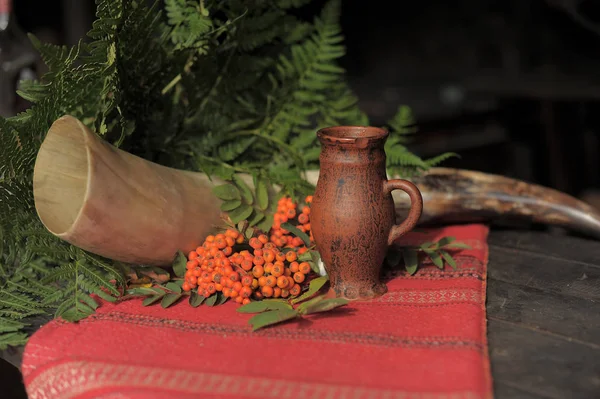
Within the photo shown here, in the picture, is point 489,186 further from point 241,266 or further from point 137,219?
point 137,219

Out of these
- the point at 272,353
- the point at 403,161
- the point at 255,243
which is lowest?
the point at 272,353

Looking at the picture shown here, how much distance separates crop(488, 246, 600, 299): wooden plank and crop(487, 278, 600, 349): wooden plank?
3 centimetres

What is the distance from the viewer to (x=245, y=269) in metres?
0.95

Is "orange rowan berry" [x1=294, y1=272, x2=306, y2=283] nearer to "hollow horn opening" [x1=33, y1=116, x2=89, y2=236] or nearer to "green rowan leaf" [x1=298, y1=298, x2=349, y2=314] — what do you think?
"green rowan leaf" [x1=298, y1=298, x2=349, y2=314]

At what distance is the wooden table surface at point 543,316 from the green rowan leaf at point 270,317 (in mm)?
269

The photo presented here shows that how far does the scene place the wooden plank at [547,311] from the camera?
86 centimetres

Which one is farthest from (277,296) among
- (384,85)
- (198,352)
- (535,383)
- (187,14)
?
(384,85)

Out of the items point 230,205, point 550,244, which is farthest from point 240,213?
point 550,244

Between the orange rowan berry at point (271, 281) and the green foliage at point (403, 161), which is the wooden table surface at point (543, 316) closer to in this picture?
the green foliage at point (403, 161)

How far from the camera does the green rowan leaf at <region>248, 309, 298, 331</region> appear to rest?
859 mm

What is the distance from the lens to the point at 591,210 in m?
1.27

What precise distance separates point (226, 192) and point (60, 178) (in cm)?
26

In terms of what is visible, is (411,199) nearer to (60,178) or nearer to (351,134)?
(351,134)

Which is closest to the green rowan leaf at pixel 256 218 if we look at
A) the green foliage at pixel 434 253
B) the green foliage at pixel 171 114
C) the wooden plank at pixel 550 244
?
the green foliage at pixel 171 114
